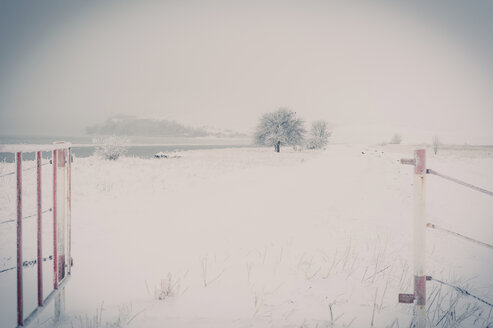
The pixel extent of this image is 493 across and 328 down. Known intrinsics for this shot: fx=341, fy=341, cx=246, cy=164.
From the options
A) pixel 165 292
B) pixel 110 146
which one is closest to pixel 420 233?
pixel 165 292

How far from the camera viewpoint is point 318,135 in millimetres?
69750

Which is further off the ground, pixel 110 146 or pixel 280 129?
pixel 280 129

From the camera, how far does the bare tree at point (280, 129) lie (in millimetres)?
57125

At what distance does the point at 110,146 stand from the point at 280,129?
29.7 m

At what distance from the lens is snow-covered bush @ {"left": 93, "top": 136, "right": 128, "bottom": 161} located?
115ft

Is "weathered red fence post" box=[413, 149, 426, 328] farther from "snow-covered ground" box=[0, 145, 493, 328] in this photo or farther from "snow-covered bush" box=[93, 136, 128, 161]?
"snow-covered bush" box=[93, 136, 128, 161]

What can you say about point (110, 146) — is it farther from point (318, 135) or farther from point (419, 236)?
point (318, 135)

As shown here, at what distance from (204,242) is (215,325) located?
3.88 m

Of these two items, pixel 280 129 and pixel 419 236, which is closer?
pixel 419 236

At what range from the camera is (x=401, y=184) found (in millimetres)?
15375

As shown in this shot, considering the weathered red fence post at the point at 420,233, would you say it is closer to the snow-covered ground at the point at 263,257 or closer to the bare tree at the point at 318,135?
the snow-covered ground at the point at 263,257

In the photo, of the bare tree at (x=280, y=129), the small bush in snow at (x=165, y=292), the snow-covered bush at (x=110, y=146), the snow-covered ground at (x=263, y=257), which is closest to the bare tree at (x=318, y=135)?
the bare tree at (x=280, y=129)

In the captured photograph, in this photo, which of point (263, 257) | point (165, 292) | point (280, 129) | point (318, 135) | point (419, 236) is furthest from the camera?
point (318, 135)

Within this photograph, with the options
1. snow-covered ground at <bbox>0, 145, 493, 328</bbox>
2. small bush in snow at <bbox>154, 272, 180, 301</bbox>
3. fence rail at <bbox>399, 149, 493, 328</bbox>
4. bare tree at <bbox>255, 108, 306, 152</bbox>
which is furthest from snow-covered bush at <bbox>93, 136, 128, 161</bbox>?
fence rail at <bbox>399, 149, 493, 328</bbox>
